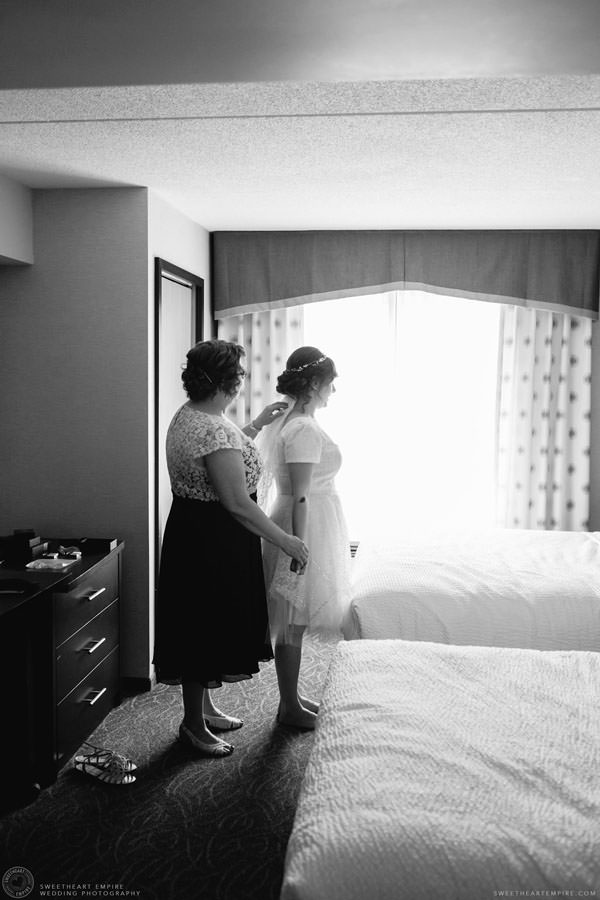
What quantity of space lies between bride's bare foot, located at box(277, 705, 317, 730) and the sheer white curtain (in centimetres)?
196

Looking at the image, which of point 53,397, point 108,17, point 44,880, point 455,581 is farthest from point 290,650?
point 108,17

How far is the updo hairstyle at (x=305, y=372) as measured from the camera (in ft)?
10.6

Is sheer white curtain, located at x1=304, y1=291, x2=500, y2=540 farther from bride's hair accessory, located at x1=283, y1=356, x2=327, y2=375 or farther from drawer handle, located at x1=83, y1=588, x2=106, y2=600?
drawer handle, located at x1=83, y1=588, x2=106, y2=600

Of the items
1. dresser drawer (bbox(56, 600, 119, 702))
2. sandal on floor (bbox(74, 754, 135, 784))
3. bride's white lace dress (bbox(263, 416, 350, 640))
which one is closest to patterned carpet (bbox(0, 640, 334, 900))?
sandal on floor (bbox(74, 754, 135, 784))

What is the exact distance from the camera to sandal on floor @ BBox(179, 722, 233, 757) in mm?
3014

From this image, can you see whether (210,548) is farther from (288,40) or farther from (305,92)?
(288,40)

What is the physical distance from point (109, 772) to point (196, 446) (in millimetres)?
1192

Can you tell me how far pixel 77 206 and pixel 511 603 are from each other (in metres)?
2.49

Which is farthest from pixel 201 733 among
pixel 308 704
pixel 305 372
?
pixel 305 372


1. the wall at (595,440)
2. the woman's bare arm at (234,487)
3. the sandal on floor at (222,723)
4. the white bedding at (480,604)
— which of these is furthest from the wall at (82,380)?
the wall at (595,440)

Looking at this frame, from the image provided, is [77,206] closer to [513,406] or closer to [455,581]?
[455,581]

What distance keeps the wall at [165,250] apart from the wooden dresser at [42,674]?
0.63m

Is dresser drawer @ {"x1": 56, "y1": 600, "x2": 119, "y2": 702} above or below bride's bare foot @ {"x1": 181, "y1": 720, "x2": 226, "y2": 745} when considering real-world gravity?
above

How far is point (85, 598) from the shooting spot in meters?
3.11
